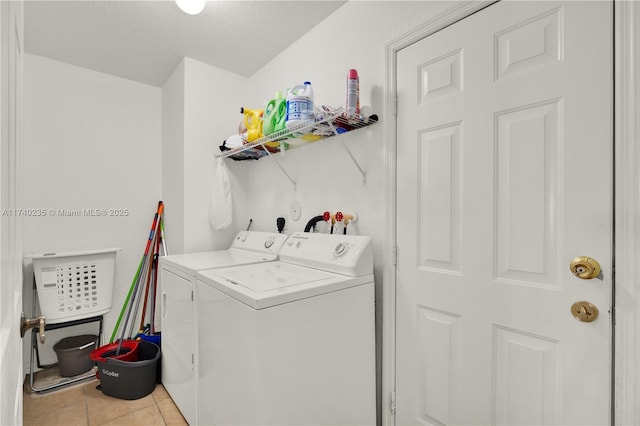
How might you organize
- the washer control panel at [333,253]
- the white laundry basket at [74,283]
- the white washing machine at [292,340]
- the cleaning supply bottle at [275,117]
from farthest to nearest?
the white laundry basket at [74,283] → the cleaning supply bottle at [275,117] → the washer control panel at [333,253] → the white washing machine at [292,340]

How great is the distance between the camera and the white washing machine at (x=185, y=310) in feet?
5.37

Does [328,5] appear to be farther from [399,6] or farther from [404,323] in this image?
[404,323]

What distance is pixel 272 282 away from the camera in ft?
4.41

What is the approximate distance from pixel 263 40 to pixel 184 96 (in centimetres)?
76

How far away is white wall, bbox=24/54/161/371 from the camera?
2350mm

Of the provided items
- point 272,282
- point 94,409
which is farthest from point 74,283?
point 272,282

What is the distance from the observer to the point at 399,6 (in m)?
1.49

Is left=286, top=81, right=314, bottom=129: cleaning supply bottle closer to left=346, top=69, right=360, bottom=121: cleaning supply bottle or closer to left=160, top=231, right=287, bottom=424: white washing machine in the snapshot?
left=346, top=69, right=360, bottom=121: cleaning supply bottle

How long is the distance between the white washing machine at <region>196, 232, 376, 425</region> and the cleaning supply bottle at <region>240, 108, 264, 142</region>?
0.88 metres

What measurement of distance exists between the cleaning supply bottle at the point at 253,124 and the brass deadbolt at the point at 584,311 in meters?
1.81

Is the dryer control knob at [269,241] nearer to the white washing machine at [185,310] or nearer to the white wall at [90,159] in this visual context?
the white washing machine at [185,310]

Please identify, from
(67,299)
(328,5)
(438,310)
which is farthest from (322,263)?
(67,299)

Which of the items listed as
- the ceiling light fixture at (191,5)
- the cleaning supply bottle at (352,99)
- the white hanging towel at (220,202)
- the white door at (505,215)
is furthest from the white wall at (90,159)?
the white door at (505,215)

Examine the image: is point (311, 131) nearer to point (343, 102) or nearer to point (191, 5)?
point (343, 102)
